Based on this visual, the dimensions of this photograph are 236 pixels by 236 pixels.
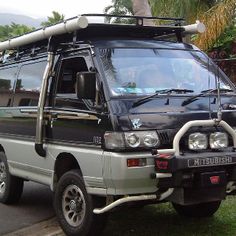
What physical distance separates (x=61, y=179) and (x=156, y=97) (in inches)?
60.5

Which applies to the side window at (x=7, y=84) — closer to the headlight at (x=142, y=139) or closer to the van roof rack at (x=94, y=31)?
the van roof rack at (x=94, y=31)

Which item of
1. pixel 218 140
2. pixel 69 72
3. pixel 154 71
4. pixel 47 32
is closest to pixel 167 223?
pixel 218 140

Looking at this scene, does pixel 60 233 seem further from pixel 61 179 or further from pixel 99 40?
pixel 99 40

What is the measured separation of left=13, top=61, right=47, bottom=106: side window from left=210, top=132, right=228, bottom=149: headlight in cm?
267

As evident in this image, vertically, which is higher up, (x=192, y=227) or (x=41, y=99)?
(x=41, y=99)

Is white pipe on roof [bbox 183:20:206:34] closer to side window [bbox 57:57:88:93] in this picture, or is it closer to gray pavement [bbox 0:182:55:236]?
side window [bbox 57:57:88:93]

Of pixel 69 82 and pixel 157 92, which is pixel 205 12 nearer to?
pixel 69 82

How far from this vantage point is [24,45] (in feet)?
25.7

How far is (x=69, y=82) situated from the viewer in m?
6.45

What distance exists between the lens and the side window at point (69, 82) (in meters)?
6.18

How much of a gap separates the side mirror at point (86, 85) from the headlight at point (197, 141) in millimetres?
1148

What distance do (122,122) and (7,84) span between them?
3.74 metres

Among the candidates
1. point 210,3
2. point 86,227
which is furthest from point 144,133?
point 210,3

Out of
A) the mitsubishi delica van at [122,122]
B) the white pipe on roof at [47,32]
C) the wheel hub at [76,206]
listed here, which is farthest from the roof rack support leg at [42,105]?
the wheel hub at [76,206]
